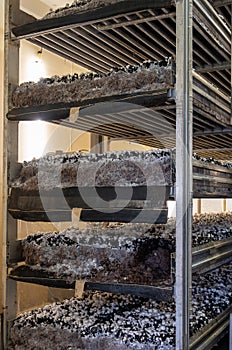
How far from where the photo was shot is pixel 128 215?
2021mm

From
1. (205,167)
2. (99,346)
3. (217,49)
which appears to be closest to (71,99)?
(205,167)

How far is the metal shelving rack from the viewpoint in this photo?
1.79 m

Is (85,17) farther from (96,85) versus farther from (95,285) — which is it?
(95,285)

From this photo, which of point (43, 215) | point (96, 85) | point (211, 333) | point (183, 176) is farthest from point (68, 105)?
point (211, 333)

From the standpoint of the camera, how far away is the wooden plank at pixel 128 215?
1.95m

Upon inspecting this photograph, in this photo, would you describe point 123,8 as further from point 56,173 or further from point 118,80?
point 56,173

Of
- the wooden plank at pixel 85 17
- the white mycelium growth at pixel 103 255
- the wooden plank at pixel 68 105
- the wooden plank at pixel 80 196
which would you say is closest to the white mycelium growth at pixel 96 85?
the wooden plank at pixel 68 105

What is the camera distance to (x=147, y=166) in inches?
75.3

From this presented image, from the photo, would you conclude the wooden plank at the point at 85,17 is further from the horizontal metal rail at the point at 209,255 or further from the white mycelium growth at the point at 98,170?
the horizontal metal rail at the point at 209,255

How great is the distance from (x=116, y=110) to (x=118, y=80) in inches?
5.4

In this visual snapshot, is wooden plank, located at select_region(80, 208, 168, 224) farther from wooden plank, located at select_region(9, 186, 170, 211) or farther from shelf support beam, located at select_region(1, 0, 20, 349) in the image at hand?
shelf support beam, located at select_region(1, 0, 20, 349)

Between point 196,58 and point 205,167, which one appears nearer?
point 205,167

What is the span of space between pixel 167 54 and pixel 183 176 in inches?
56.0

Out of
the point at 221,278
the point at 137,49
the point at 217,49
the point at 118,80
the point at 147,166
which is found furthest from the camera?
the point at 221,278
